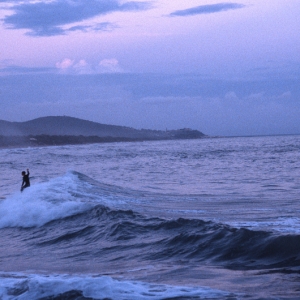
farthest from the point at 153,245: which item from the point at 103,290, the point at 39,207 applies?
the point at 39,207

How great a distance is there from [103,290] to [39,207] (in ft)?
31.8

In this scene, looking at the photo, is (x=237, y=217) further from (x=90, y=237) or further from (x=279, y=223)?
(x=90, y=237)

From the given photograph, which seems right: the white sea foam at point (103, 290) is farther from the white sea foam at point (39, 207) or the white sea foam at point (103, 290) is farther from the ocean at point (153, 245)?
the white sea foam at point (39, 207)

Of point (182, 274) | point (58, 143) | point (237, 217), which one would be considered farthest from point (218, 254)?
point (58, 143)

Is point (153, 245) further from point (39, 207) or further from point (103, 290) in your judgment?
point (39, 207)

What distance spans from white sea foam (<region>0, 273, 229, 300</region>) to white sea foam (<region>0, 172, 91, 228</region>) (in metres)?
7.53

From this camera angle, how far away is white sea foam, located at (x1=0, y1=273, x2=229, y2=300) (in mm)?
6188

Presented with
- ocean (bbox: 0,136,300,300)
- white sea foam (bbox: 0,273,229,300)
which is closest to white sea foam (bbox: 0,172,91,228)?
ocean (bbox: 0,136,300,300)

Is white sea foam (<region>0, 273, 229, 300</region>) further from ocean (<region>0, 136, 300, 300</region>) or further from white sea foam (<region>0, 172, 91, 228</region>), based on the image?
white sea foam (<region>0, 172, 91, 228</region>)

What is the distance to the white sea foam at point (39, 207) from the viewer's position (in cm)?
1472

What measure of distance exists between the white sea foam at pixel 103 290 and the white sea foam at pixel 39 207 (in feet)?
24.7

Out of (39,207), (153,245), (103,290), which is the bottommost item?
Answer: (39,207)

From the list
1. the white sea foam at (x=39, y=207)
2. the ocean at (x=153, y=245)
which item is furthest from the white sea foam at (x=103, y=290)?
the white sea foam at (x=39, y=207)

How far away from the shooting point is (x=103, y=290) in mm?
6363
